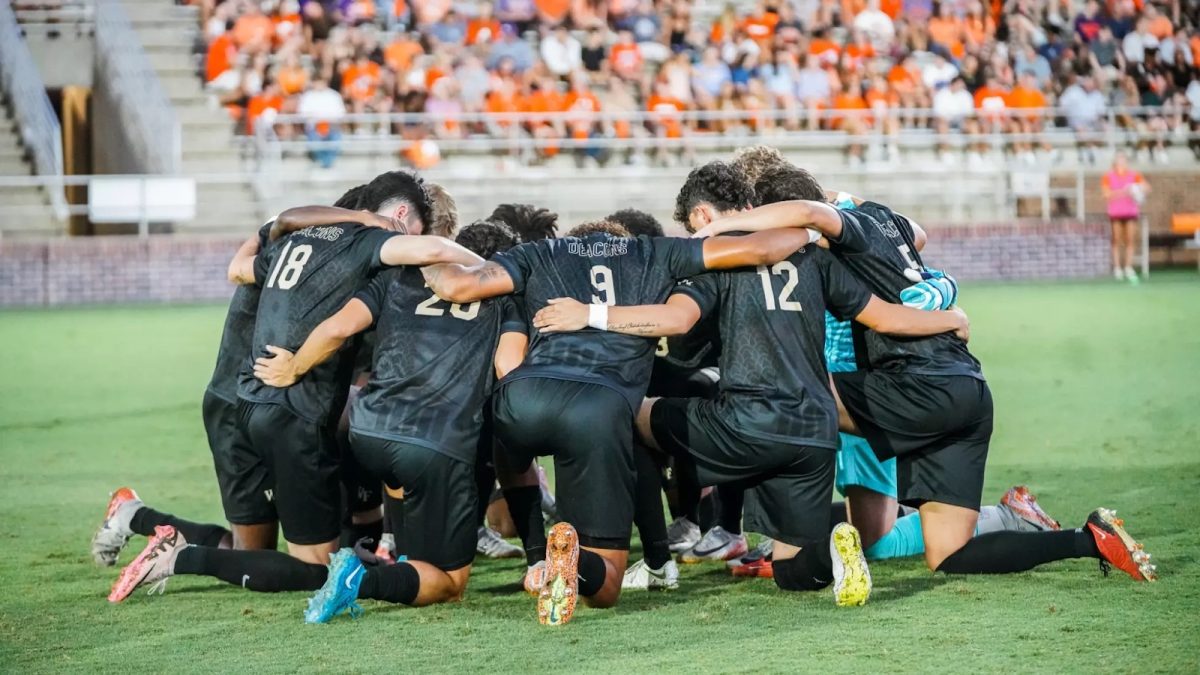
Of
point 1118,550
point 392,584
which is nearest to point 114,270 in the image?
point 392,584

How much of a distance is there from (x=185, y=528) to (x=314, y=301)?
1.40 m

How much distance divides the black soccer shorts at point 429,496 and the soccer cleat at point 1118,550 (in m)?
2.47

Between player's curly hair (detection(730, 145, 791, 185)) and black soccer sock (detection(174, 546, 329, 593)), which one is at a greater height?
player's curly hair (detection(730, 145, 791, 185))

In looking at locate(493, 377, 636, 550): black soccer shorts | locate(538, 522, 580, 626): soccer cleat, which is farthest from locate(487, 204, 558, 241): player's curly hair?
locate(538, 522, 580, 626): soccer cleat

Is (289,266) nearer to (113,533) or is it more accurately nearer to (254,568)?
(254,568)

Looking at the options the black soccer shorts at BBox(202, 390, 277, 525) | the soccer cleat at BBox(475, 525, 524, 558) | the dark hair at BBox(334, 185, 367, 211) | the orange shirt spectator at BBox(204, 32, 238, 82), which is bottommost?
the soccer cleat at BBox(475, 525, 524, 558)

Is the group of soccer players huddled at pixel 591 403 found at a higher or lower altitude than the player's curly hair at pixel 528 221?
lower

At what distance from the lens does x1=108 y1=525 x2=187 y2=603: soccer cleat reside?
6102mm

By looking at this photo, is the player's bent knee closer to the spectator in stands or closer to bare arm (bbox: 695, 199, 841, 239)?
bare arm (bbox: 695, 199, 841, 239)

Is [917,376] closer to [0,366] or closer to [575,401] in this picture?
[575,401]

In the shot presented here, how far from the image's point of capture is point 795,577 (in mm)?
6133

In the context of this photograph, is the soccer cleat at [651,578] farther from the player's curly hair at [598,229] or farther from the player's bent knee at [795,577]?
the player's curly hair at [598,229]

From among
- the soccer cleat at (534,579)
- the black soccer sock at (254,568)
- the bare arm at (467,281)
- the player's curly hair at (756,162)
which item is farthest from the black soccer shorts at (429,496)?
the player's curly hair at (756,162)

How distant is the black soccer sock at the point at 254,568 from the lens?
6160 millimetres
